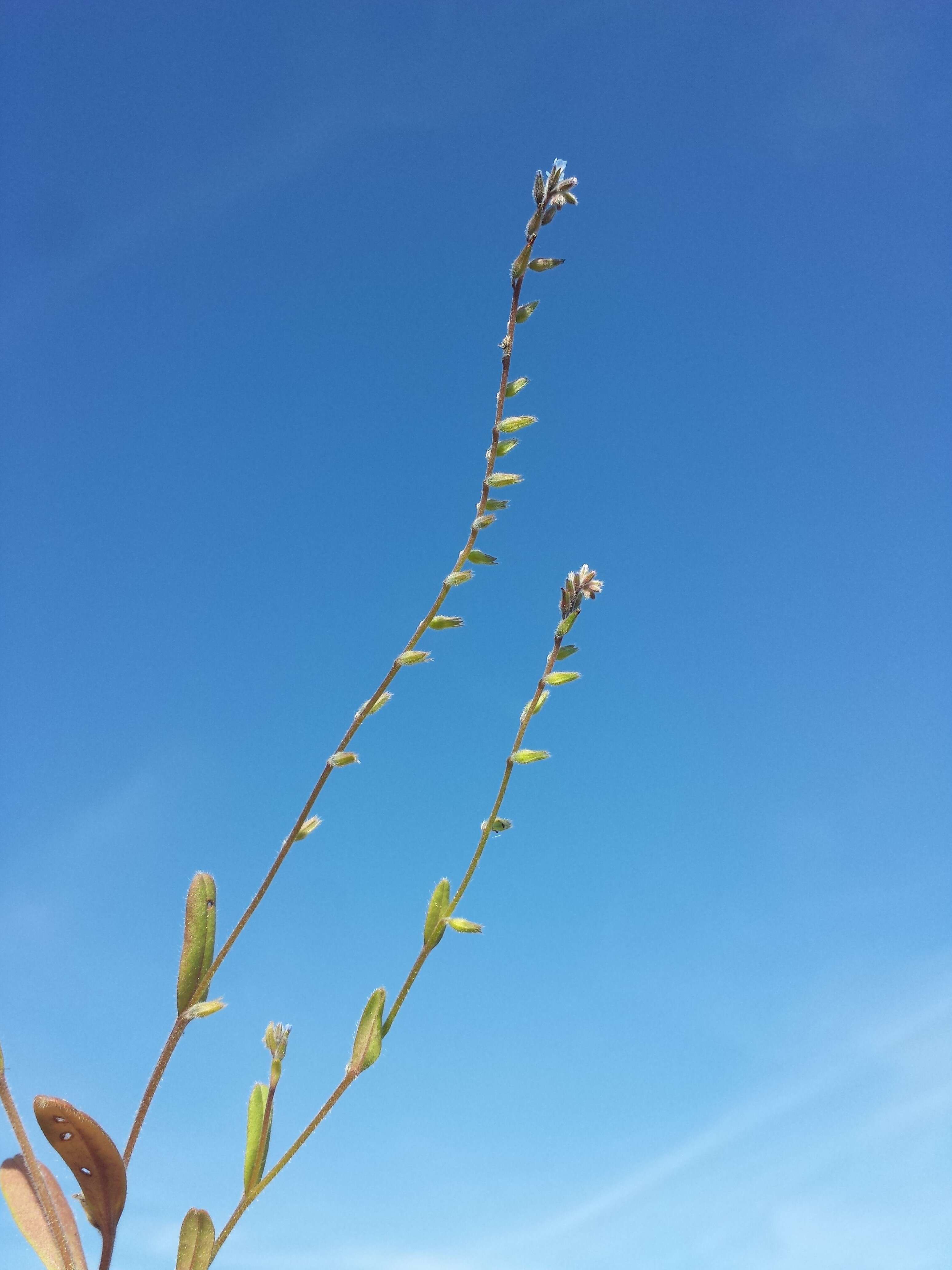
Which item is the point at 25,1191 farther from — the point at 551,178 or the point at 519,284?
the point at 551,178

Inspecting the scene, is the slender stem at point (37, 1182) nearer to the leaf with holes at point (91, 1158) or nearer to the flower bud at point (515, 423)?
the leaf with holes at point (91, 1158)

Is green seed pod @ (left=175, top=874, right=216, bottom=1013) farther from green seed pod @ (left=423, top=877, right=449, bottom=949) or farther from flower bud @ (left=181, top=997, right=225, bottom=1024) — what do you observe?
green seed pod @ (left=423, top=877, right=449, bottom=949)

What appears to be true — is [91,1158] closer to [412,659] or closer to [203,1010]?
[203,1010]

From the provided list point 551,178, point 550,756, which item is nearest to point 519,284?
point 551,178

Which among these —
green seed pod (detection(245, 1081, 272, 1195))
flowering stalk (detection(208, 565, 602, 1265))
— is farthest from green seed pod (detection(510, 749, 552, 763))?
green seed pod (detection(245, 1081, 272, 1195))

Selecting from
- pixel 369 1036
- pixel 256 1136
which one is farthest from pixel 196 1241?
pixel 369 1036

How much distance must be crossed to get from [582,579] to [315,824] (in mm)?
561

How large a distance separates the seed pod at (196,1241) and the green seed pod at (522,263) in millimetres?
1394

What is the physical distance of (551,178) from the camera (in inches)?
58.2

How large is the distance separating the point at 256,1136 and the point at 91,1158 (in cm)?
21

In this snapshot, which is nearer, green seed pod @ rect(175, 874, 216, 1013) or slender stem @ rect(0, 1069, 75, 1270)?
slender stem @ rect(0, 1069, 75, 1270)

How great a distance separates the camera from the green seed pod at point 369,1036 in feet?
4.19

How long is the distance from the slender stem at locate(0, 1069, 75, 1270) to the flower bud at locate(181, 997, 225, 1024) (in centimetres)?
22

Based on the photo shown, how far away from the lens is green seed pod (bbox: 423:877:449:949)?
1330 millimetres
